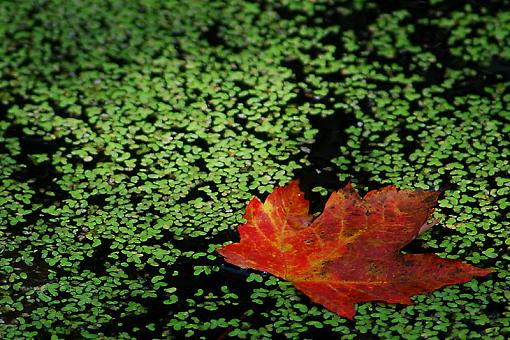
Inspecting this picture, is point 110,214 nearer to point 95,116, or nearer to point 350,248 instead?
point 95,116

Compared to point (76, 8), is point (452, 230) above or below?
below

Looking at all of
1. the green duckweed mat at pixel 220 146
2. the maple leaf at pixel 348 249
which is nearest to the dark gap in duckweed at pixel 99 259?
the green duckweed mat at pixel 220 146

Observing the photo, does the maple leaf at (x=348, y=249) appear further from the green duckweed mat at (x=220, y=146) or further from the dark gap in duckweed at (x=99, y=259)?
the dark gap in duckweed at (x=99, y=259)

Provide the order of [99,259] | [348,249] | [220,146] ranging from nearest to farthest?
[348,249] → [99,259] → [220,146]

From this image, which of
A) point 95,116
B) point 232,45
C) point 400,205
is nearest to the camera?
point 400,205

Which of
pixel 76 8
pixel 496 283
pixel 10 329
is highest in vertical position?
pixel 76 8

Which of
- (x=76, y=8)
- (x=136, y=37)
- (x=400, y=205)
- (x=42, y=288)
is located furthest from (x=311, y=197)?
(x=76, y=8)
